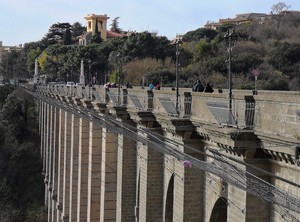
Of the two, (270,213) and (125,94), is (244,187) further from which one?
(125,94)

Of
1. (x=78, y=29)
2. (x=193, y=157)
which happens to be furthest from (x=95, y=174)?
(x=78, y=29)

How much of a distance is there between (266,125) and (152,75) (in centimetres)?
3683

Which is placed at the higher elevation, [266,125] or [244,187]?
[266,125]

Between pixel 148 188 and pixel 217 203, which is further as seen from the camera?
pixel 148 188

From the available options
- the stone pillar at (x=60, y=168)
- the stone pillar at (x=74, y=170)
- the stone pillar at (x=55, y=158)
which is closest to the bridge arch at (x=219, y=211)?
the stone pillar at (x=74, y=170)

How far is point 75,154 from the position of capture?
106ft

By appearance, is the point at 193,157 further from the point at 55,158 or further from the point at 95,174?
the point at 55,158

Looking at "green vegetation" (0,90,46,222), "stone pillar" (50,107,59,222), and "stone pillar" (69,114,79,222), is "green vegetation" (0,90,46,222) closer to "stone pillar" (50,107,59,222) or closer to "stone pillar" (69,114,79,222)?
"stone pillar" (50,107,59,222)

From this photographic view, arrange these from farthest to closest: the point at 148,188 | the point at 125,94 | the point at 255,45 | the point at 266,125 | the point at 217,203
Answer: the point at 255,45, the point at 125,94, the point at 148,188, the point at 217,203, the point at 266,125

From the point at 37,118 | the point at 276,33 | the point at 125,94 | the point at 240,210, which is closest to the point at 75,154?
the point at 125,94

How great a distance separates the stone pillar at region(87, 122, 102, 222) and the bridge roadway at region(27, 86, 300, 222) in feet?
0.14

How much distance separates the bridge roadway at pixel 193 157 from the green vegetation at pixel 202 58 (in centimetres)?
591

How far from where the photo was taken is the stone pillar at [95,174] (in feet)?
81.9

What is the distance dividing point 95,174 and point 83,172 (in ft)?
11.3
